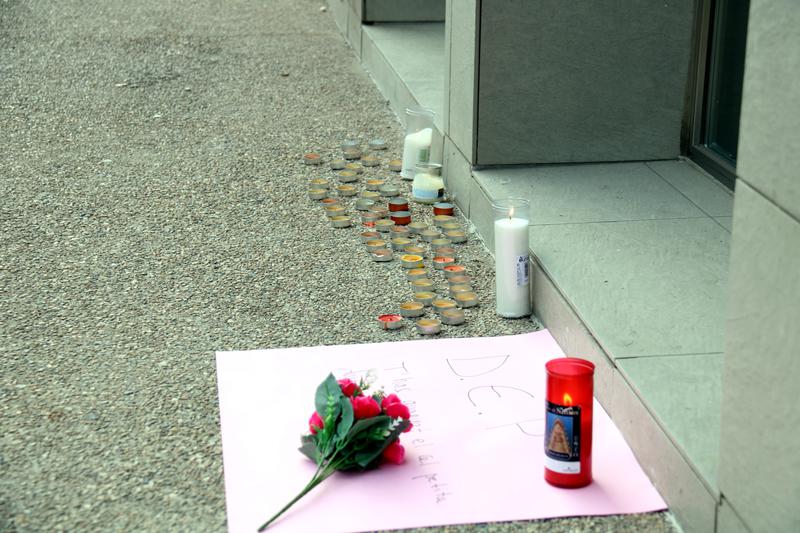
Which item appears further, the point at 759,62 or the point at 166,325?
the point at 166,325

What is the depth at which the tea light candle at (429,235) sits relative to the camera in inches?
169

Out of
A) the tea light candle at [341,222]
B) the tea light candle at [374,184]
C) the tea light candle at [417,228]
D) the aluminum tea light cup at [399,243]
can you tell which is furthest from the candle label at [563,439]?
the tea light candle at [374,184]

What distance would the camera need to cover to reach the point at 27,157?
526 cm

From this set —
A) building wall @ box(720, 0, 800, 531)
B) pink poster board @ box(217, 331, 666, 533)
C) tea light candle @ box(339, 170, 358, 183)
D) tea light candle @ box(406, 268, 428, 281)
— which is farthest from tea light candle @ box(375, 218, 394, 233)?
building wall @ box(720, 0, 800, 531)

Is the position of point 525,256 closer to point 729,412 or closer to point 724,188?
point 724,188

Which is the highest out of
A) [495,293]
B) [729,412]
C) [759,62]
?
[759,62]

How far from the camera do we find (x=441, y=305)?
3654mm

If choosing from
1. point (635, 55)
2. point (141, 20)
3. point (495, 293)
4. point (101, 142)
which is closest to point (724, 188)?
point (635, 55)

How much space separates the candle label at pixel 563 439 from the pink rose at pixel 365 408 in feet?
1.32

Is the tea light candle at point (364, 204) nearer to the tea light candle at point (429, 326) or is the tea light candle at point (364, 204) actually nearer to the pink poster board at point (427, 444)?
the tea light candle at point (429, 326)

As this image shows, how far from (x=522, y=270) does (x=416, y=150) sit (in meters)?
1.47

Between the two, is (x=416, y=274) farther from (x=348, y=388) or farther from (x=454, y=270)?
(x=348, y=388)

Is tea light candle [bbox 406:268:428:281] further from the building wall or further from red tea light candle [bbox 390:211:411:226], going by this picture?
the building wall

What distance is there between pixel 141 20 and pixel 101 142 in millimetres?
2580
